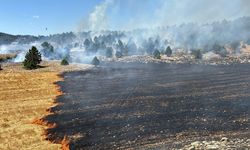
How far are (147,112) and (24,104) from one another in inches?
805

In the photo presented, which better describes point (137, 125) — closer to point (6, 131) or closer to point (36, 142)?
point (36, 142)

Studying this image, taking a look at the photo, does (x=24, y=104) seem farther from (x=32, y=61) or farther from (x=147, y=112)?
(x=32, y=61)

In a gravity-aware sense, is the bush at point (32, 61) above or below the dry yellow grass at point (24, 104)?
above

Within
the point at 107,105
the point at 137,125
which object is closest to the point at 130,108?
the point at 107,105

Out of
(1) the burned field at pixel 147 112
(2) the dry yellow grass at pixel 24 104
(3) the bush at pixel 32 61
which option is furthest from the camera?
(3) the bush at pixel 32 61

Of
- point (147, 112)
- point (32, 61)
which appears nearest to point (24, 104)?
point (147, 112)

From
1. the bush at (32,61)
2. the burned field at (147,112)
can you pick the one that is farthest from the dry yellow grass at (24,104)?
the bush at (32,61)

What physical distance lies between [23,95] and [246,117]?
38354mm

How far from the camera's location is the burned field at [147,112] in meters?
41.3

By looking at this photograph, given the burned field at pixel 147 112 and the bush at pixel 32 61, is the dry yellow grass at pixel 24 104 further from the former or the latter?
the bush at pixel 32 61

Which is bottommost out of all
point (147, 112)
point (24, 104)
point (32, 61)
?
point (147, 112)

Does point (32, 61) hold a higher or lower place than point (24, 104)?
higher

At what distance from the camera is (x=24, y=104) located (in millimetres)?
59375

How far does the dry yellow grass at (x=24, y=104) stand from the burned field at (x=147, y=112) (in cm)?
206
